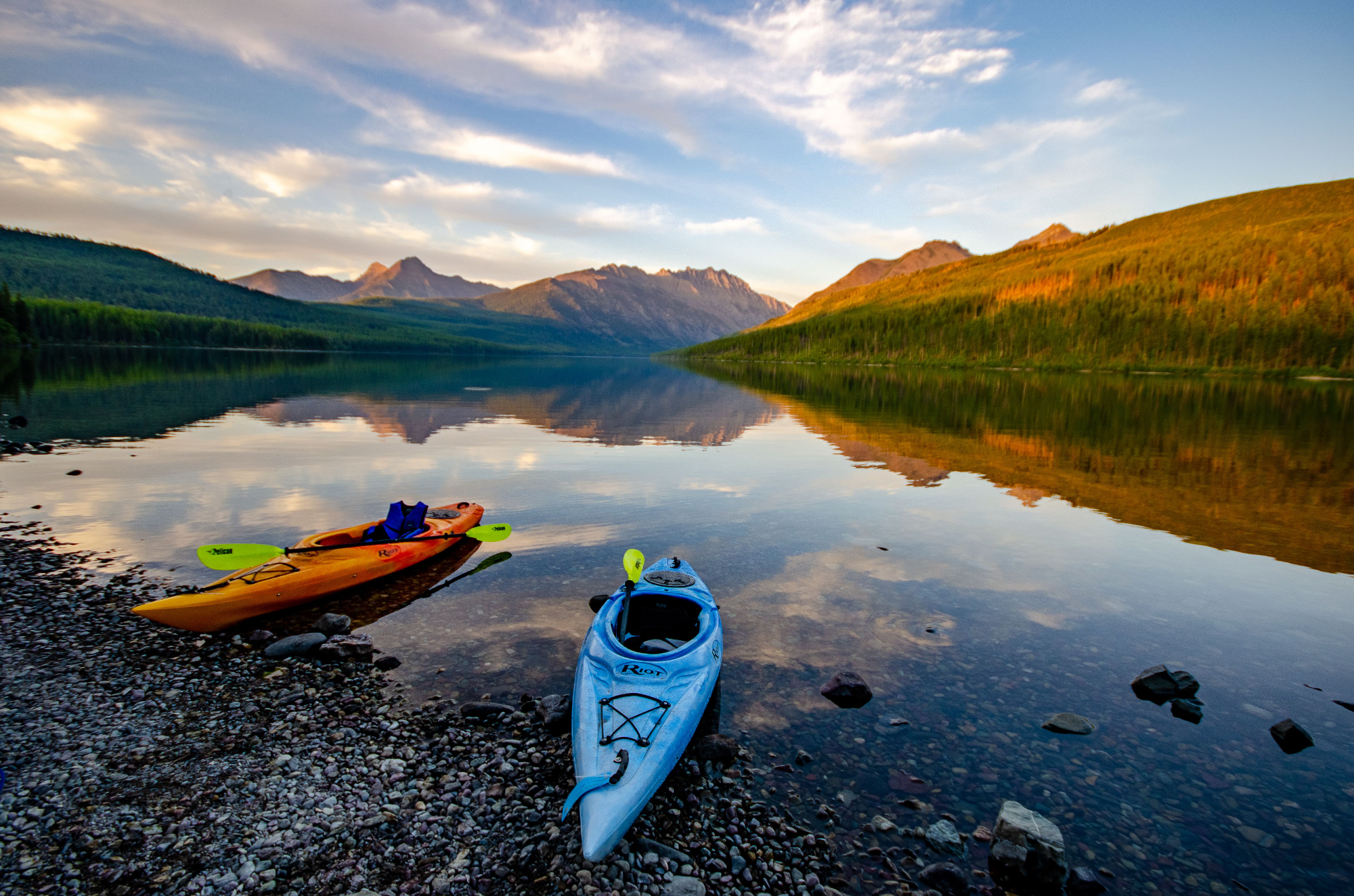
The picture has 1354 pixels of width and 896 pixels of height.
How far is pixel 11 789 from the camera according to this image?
6777mm

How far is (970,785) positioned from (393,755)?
7.77 meters

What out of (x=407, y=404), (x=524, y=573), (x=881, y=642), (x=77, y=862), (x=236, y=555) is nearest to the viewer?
(x=77, y=862)

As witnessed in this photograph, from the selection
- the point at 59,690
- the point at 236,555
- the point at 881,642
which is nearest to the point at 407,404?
the point at 236,555

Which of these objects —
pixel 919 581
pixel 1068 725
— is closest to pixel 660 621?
pixel 1068 725

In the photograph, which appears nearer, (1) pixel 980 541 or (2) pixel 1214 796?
(2) pixel 1214 796

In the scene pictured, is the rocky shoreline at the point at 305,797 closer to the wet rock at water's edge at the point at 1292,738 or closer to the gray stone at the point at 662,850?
the gray stone at the point at 662,850

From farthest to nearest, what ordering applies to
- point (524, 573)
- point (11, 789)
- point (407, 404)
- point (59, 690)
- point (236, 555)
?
point (407, 404) < point (524, 573) < point (236, 555) < point (59, 690) < point (11, 789)

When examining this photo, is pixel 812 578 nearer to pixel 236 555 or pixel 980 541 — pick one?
pixel 980 541

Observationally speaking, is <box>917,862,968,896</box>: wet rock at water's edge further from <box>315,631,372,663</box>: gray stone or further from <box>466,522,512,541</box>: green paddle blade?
<box>466,522,512,541</box>: green paddle blade

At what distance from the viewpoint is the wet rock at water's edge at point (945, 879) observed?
6.22 metres

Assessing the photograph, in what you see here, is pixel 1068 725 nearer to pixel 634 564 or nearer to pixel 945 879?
pixel 945 879

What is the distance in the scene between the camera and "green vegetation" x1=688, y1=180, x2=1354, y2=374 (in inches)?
4596

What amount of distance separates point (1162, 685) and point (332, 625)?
50.0ft

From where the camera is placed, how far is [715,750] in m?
8.16
